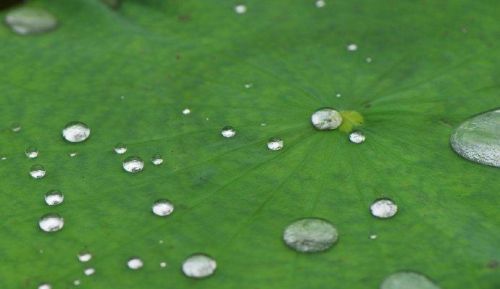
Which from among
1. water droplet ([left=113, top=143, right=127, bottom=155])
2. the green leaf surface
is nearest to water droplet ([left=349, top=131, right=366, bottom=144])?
the green leaf surface

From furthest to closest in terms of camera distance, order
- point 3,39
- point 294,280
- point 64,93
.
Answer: point 3,39, point 64,93, point 294,280

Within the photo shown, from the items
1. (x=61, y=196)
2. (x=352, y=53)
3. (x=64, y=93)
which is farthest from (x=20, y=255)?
(x=352, y=53)

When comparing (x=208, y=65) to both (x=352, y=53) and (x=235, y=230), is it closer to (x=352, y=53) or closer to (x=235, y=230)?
(x=352, y=53)

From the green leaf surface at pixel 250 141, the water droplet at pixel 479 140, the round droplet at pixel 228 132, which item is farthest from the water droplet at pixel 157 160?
the water droplet at pixel 479 140

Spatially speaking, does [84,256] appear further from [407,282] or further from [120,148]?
[407,282]

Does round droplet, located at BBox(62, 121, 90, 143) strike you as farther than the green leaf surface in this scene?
Yes

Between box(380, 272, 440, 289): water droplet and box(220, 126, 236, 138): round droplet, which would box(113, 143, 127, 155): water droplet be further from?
box(380, 272, 440, 289): water droplet
